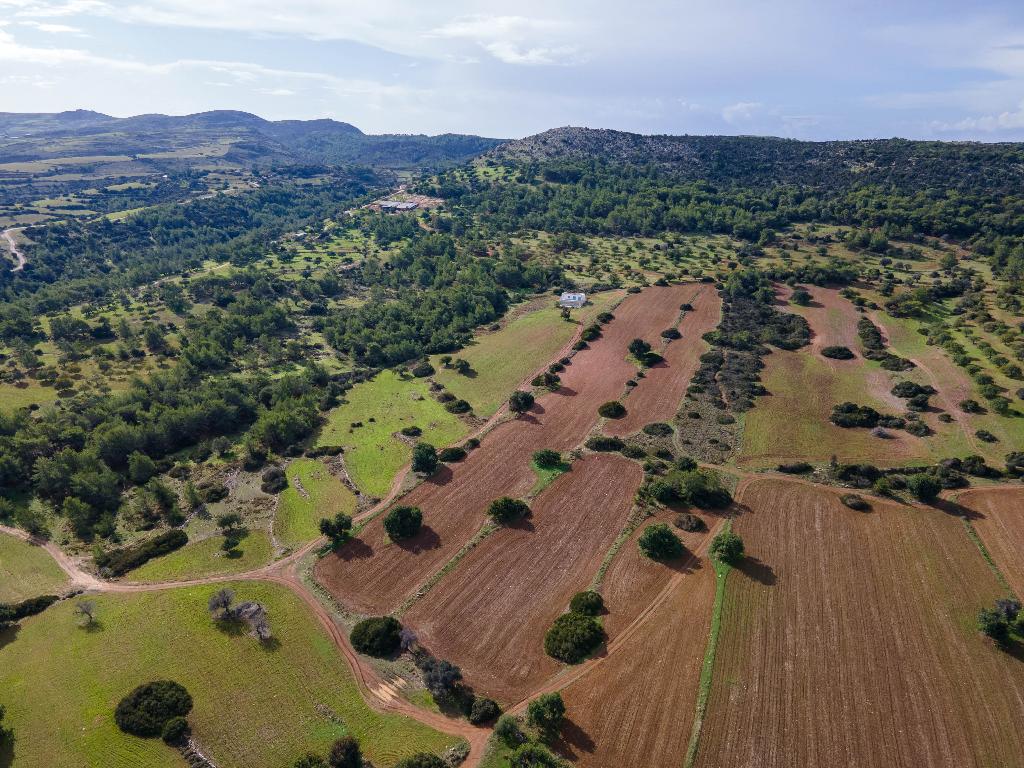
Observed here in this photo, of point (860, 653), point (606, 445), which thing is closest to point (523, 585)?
point (606, 445)

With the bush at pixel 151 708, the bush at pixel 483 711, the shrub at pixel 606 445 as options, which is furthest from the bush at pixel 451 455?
the bush at pixel 151 708

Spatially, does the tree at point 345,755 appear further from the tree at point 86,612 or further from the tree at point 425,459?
the tree at point 425,459

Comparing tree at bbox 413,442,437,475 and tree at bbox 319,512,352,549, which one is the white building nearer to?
tree at bbox 413,442,437,475

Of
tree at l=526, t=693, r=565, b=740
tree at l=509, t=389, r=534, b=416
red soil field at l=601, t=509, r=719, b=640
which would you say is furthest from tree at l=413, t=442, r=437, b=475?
tree at l=526, t=693, r=565, b=740

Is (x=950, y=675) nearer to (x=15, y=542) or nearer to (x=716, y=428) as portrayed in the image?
(x=716, y=428)

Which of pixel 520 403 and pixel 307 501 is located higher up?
pixel 520 403

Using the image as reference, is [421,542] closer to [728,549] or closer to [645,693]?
[645,693]
